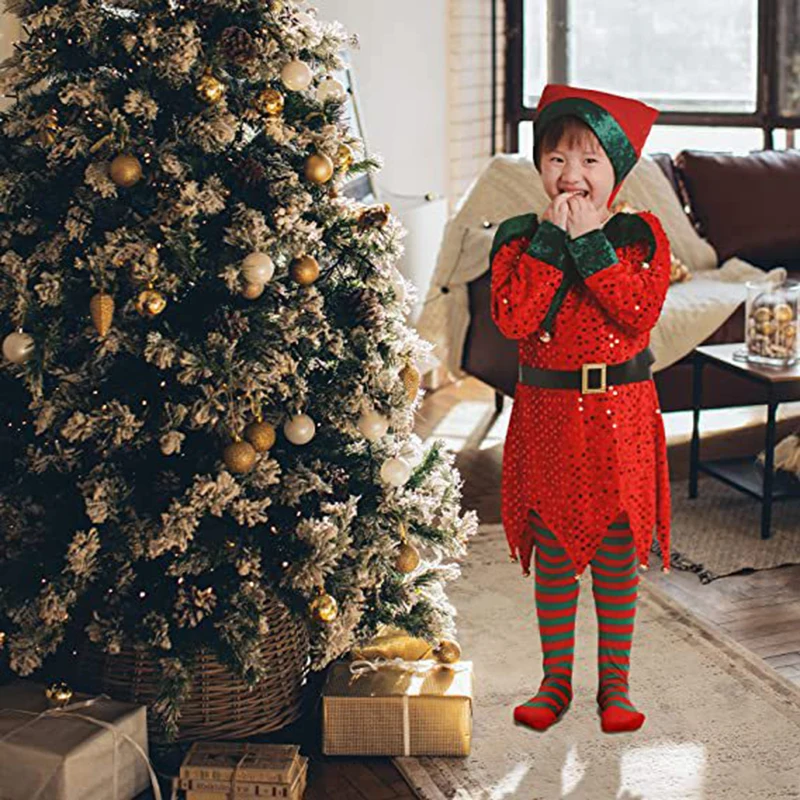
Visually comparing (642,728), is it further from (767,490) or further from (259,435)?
(767,490)

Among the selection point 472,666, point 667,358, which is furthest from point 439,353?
point 472,666

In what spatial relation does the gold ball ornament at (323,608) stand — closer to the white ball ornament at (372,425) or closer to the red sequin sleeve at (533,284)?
the white ball ornament at (372,425)

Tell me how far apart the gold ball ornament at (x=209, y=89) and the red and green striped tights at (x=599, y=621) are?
97 centimetres

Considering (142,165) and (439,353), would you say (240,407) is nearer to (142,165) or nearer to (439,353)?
(142,165)

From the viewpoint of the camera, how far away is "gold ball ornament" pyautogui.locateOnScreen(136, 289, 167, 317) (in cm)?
240

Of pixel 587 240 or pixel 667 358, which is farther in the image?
pixel 667 358

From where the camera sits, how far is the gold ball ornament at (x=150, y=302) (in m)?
2.40

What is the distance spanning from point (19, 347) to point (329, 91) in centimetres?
74

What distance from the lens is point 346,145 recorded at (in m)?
2.64

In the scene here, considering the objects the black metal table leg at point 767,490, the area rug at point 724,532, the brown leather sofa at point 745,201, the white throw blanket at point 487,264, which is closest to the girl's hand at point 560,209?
the area rug at point 724,532

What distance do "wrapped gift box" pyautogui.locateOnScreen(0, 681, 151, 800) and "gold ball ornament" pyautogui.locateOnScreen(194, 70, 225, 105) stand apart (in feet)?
3.61

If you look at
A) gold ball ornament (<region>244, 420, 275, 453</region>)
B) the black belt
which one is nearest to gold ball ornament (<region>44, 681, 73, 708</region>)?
gold ball ornament (<region>244, 420, 275, 453</region>)

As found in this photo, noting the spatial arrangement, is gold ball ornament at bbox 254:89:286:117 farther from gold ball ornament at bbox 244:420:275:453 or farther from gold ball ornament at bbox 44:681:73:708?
gold ball ornament at bbox 44:681:73:708

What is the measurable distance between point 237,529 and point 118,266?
52 centimetres
